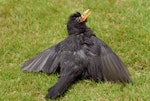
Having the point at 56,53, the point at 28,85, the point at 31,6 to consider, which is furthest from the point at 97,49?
the point at 31,6

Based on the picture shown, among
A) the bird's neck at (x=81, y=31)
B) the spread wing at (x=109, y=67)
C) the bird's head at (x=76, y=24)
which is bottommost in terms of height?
the spread wing at (x=109, y=67)

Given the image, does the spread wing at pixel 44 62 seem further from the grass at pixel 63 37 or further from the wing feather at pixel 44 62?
the grass at pixel 63 37

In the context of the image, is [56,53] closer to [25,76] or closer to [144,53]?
[25,76]

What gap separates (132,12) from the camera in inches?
354

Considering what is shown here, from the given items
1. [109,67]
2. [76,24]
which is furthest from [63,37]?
[109,67]

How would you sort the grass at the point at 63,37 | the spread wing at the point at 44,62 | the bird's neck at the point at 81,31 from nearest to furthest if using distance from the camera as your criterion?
the grass at the point at 63,37 → the spread wing at the point at 44,62 → the bird's neck at the point at 81,31

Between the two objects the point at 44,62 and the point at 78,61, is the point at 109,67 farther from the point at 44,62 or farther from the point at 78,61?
the point at 44,62

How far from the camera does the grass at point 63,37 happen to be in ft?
21.2

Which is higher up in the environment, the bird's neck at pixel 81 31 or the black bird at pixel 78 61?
the bird's neck at pixel 81 31

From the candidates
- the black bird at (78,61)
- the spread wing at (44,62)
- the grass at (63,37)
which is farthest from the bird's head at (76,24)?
the grass at (63,37)

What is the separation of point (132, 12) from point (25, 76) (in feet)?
10.6

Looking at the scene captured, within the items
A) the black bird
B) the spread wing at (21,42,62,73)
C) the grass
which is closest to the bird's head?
the black bird

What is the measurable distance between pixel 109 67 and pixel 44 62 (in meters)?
1.21

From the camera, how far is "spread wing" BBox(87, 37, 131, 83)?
6547 mm
